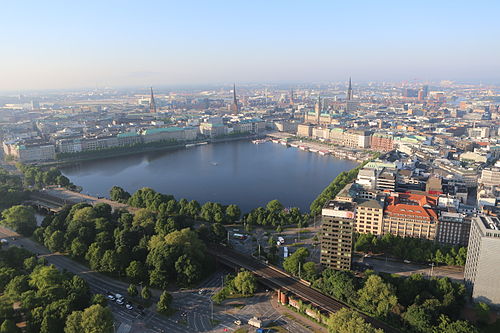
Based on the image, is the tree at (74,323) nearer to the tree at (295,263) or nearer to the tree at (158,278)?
the tree at (158,278)

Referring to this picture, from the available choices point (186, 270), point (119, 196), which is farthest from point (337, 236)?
point (119, 196)

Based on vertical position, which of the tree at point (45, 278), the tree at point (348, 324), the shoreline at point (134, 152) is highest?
the tree at point (45, 278)

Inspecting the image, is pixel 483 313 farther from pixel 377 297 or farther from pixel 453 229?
pixel 453 229

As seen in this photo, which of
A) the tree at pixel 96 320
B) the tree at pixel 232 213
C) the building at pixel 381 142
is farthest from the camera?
the building at pixel 381 142

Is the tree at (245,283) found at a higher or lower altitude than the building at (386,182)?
lower

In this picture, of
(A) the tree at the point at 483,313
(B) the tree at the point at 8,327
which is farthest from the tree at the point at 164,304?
(A) the tree at the point at 483,313

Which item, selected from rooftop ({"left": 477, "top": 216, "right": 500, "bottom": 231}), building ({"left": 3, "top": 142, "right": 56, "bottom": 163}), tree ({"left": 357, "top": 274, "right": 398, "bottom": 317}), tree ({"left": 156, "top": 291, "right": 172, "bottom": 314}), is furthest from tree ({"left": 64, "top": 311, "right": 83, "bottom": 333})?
building ({"left": 3, "top": 142, "right": 56, "bottom": 163})
